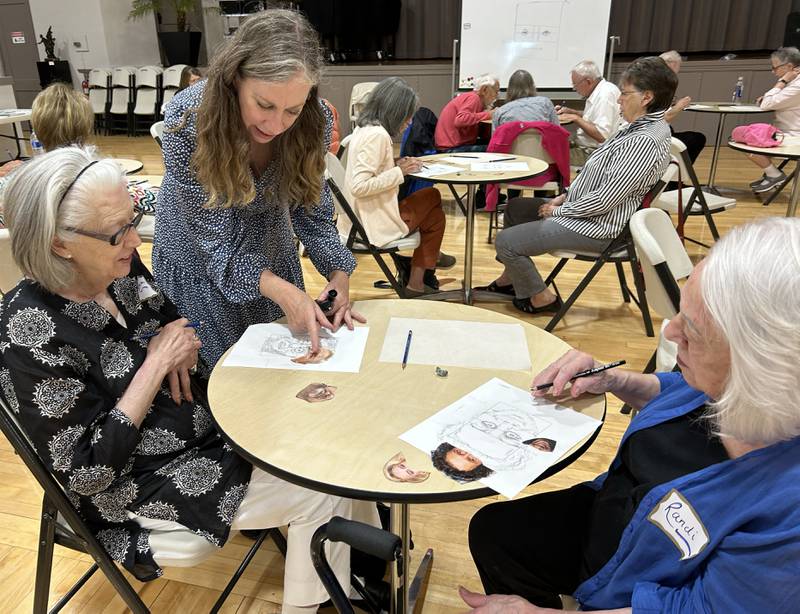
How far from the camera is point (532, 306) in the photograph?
372cm

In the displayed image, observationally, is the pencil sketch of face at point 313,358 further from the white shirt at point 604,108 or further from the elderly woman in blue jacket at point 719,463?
the white shirt at point 604,108

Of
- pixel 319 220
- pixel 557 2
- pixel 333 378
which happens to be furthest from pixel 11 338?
pixel 557 2

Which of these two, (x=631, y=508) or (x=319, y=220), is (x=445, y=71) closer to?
(x=319, y=220)

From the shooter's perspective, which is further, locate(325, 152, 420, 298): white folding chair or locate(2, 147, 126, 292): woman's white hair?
locate(325, 152, 420, 298): white folding chair

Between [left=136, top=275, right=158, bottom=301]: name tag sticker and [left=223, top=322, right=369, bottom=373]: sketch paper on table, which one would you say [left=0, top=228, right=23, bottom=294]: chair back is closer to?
[left=136, top=275, right=158, bottom=301]: name tag sticker

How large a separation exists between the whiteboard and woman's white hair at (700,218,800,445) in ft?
27.2

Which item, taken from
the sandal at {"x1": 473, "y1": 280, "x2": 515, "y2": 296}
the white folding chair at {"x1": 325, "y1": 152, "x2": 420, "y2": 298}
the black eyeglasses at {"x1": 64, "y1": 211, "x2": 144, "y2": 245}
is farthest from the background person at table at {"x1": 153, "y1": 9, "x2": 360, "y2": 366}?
the sandal at {"x1": 473, "y1": 280, "x2": 515, "y2": 296}

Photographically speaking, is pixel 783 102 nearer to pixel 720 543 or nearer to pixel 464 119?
pixel 464 119

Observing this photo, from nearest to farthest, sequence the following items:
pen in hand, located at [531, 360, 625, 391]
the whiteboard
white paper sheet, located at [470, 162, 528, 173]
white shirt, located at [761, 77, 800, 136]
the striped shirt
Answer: pen in hand, located at [531, 360, 625, 391] → the striped shirt → white paper sheet, located at [470, 162, 528, 173] → white shirt, located at [761, 77, 800, 136] → the whiteboard

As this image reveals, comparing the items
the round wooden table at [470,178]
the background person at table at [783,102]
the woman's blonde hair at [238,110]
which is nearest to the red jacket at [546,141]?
the round wooden table at [470,178]

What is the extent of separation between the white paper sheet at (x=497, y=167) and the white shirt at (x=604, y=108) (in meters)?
1.87

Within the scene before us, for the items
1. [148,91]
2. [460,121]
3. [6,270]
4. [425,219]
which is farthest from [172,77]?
[6,270]

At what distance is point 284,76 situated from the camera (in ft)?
4.63

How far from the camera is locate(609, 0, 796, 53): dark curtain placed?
8.26 m
